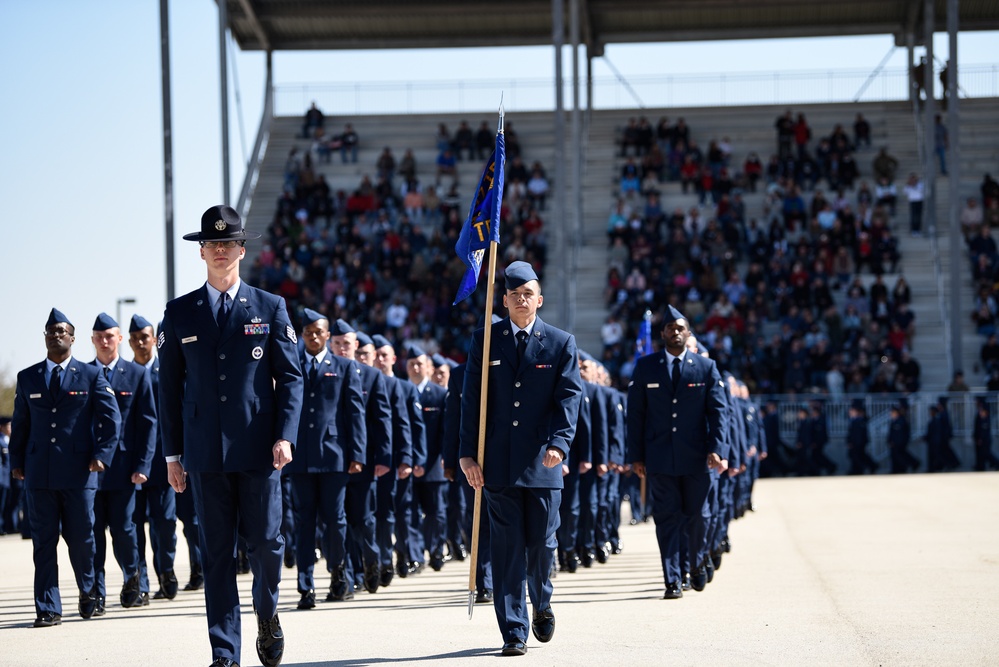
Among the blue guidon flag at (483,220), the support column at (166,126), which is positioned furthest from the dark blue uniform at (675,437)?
the support column at (166,126)

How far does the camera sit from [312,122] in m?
44.0

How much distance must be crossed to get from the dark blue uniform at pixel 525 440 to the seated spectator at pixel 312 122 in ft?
117

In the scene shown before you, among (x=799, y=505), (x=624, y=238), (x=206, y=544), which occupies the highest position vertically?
(x=624, y=238)

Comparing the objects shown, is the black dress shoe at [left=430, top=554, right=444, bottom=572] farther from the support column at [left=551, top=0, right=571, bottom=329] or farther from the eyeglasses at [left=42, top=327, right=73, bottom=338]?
the support column at [left=551, top=0, right=571, bottom=329]

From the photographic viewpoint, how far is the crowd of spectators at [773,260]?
32.9 m

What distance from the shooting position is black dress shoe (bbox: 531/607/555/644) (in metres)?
8.85

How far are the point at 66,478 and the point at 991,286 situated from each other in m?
28.6

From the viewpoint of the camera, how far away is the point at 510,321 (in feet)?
29.9

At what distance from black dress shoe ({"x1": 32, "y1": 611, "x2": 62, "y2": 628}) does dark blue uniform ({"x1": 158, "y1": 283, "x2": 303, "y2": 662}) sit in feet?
10.3

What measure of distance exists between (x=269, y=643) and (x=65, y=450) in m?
3.62

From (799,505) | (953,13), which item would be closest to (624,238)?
(953,13)

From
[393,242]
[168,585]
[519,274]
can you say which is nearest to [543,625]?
[519,274]

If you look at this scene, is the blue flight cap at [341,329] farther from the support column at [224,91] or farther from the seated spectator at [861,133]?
the seated spectator at [861,133]

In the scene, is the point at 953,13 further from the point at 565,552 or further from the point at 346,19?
the point at 565,552
